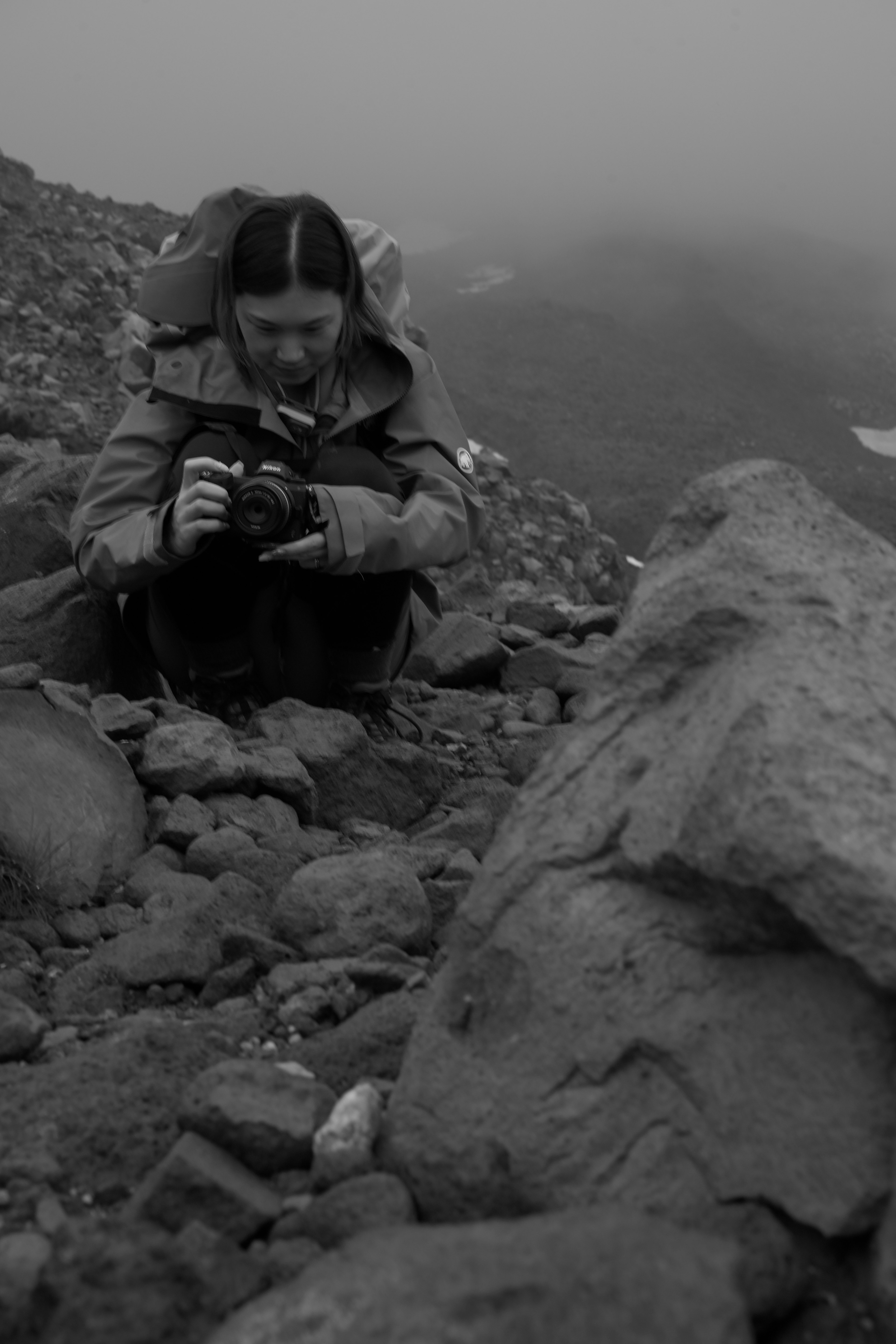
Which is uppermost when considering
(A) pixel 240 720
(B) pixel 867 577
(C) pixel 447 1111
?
(B) pixel 867 577

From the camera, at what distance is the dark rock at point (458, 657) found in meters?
5.42

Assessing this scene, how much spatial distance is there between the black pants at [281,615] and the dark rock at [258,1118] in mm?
2336

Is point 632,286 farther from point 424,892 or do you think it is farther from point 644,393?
point 424,892

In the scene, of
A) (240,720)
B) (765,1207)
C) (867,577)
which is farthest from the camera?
(240,720)

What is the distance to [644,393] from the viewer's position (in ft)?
50.6

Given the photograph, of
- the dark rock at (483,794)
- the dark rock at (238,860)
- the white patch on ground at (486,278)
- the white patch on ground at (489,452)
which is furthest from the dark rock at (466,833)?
the white patch on ground at (486,278)

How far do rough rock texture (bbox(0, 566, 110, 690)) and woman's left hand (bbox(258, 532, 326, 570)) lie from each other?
838mm

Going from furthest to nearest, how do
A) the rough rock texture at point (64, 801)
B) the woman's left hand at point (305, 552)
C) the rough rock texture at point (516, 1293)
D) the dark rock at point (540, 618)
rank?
1. the dark rock at point (540, 618)
2. the woman's left hand at point (305, 552)
3. the rough rock texture at point (64, 801)
4. the rough rock texture at point (516, 1293)

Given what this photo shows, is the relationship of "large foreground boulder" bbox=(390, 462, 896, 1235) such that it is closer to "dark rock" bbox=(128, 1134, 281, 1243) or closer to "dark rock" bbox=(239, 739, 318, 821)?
"dark rock" bbox=(128, 1134, 281, 1243)

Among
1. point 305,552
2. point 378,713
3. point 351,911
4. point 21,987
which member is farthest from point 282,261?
point 21,987

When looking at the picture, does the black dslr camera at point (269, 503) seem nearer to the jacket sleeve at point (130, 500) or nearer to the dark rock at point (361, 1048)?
the jacket sleeve at point (130, 500)

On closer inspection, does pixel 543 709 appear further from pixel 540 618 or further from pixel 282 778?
pixel 282 778

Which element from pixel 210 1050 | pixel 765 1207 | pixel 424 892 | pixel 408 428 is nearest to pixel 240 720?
pixel 408 428

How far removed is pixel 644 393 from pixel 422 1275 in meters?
14.8
